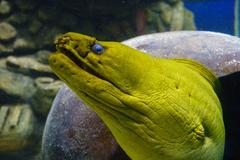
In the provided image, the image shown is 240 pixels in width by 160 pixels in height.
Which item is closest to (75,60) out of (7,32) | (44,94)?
(44,94)

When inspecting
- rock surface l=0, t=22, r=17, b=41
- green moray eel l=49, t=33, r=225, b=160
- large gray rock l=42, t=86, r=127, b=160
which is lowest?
rock surface l=0, t=22, r=17, b=41

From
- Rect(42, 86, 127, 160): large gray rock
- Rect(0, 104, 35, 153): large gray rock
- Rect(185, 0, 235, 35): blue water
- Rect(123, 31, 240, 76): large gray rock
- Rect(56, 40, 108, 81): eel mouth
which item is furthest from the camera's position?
Rect(185, 0, 235, 35): blue water

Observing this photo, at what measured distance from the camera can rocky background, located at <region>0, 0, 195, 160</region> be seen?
17.8ft

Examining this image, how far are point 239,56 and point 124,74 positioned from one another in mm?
1319

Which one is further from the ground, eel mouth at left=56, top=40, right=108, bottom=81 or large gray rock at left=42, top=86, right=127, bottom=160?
eel mouth at left=56, top=40, right=108, bottom=81

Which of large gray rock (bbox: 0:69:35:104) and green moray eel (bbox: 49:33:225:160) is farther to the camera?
large gray rock (bbox: 0:69:35:104)

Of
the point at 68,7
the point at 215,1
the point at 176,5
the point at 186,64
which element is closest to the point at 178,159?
the point at 186,64

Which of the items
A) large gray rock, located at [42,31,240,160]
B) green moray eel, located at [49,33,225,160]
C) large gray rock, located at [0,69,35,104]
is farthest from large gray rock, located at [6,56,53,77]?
green moray eel, located at [49,33,225,160]

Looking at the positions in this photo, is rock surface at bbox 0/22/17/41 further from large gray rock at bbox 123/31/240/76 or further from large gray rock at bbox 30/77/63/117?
large gray rock at bbox 123/31/240/76

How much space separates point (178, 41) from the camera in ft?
8.26

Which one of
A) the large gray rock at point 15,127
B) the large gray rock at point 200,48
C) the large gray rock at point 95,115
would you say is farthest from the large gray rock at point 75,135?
the large gray rock at point 15,127

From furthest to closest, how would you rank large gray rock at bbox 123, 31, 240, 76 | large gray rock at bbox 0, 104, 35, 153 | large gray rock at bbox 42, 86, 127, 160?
1. large gray rock at bbox 0, 104, 35, 153
2. large gray rock at bbox 123, 31, 240, 76
3. large gray rock at bbox 42, 86, 127, 160

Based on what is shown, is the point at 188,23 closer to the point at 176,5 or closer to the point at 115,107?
the point at 176,5

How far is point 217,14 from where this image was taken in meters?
13.2
